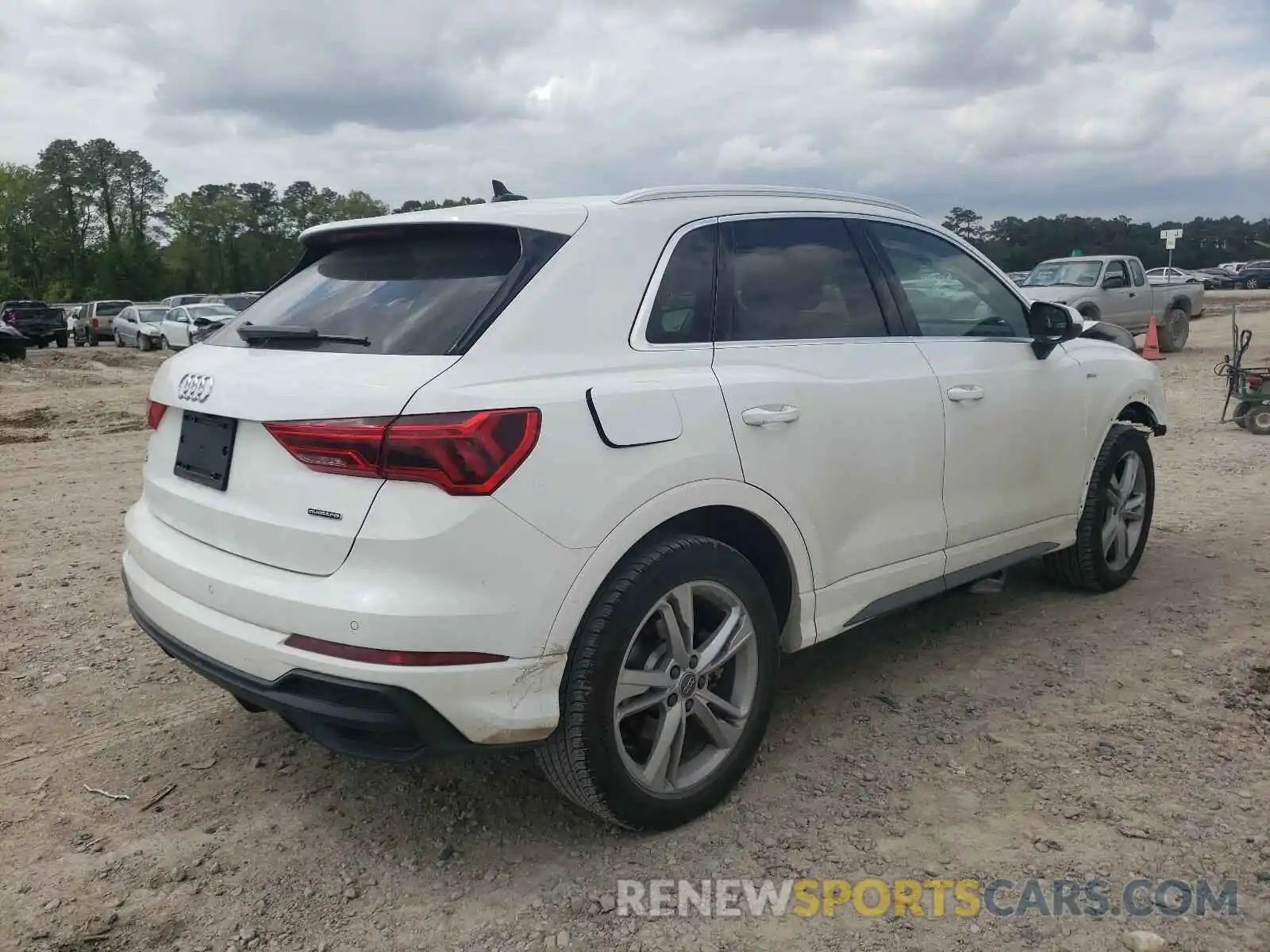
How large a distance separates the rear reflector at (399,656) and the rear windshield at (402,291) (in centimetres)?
75

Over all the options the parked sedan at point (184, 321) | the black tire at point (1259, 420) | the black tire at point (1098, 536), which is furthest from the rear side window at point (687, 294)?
the parked sedan at point (184, 321)

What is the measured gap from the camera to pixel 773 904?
259cm

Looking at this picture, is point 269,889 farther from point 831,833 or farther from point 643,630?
point 831,833

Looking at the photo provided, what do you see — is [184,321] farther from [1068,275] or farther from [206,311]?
[1068,275]

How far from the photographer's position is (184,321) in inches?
1142

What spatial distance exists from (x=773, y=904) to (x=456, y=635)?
1.09 metres

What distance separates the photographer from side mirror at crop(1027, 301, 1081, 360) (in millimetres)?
4211

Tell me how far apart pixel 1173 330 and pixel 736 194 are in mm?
18344

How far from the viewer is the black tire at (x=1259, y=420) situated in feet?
30.7

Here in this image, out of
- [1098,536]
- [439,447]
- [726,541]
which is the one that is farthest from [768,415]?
[1098,536]

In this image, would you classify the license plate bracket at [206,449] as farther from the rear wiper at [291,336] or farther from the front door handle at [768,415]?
the front door handle at [768,415]

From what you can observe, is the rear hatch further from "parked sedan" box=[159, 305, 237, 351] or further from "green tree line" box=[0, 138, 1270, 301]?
"green tree line" box=[0, 138, 1270, 301]

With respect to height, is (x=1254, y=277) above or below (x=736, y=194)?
above

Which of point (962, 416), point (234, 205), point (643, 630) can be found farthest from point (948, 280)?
point (234, 205)
